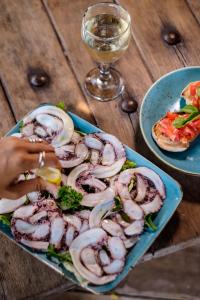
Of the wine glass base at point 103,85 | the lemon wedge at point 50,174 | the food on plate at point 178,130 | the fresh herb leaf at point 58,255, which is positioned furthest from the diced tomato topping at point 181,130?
the fresh herb leaf at point 58,255

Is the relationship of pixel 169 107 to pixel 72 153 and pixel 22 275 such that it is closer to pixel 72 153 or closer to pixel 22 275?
pixel 72 153

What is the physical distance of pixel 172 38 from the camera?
159 cm

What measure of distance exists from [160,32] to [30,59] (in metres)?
0.45

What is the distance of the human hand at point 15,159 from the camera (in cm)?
100

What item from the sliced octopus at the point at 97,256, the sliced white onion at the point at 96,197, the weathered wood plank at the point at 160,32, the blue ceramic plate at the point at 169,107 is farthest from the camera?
the weathered wood plank at the point at 160,32

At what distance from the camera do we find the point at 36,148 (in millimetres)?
1056

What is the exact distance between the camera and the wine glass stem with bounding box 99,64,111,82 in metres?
1.52

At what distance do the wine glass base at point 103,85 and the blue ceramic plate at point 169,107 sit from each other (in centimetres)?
14

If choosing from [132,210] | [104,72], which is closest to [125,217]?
[132,210]

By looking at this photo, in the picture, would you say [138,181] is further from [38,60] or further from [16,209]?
[38,60]

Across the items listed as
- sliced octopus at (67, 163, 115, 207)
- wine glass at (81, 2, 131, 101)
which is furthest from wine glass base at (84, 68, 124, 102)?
sliced octopus at (67, 163, 115, 207)

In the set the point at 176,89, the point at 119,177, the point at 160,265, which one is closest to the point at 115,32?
the point at 176,89

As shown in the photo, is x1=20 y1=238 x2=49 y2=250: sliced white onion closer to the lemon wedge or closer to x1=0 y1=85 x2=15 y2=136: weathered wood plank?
the lemon wedge

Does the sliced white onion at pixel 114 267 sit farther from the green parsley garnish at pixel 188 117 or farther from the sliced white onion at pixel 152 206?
the green parsley garnish at pixel 188 117
